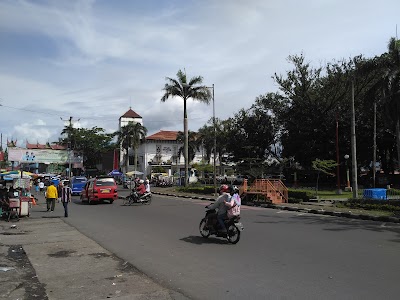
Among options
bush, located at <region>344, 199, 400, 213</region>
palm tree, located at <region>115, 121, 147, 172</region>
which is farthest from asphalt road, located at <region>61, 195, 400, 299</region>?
palm tree, located at <region>115, 121, 147, 172</region>

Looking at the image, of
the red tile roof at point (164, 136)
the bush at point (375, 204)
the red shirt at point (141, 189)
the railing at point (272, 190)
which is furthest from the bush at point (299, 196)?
the red tile roof at point (164, 136)

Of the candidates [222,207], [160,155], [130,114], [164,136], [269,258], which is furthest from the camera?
[130,114]

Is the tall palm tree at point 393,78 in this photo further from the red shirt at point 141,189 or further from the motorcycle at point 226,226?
the motorcycle at point 226,226

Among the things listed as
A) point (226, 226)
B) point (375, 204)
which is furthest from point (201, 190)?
point (226, 226)

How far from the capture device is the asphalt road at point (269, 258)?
21.5 ft

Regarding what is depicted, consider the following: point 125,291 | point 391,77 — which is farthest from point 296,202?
point 125,291

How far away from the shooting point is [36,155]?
52375 millimetres

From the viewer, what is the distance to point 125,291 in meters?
6.57

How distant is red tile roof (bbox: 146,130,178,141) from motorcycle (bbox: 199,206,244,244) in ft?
237

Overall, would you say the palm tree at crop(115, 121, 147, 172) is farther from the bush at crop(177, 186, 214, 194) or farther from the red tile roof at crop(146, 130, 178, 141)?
the bush at crop(177, 186, 214, 194)

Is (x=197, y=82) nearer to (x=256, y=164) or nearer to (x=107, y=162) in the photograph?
(x=256, y=164)

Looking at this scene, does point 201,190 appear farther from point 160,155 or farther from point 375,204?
point 160,155

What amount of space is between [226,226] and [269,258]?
237 cm

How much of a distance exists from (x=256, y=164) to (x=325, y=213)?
3060 centimetres
